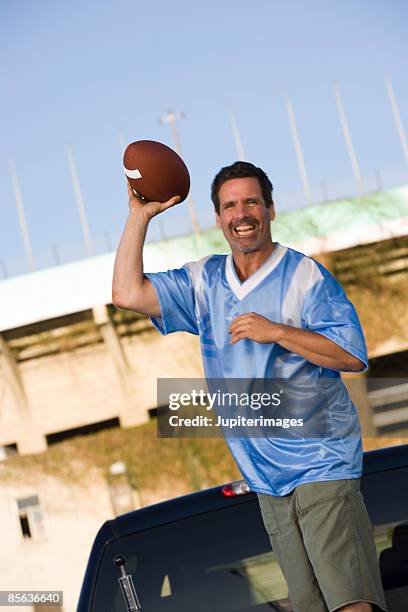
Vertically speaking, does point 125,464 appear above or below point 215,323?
below

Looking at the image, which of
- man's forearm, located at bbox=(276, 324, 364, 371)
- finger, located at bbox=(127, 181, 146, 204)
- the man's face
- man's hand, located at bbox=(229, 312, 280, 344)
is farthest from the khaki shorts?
finger, located at bbox=(127, 181, 146, 204)

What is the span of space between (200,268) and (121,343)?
879 inches

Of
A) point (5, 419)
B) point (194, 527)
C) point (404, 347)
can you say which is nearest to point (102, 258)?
point (5, 419)

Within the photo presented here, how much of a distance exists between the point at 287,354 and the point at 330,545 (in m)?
0.58

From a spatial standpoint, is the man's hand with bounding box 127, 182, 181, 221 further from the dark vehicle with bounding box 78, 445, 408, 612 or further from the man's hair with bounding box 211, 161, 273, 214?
the dark vehicle with bounding box 78, 445, 408, 612

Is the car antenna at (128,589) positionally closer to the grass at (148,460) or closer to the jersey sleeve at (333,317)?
the jersey sleeve at (333,317)

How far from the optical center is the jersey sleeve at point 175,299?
13.1 feet

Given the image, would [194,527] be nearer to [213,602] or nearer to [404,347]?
[213,602]

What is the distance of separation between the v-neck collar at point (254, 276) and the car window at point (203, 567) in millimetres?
914

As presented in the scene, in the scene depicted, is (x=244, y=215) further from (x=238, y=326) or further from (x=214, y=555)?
(x=214, y=555)

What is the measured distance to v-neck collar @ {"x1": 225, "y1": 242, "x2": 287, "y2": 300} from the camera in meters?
3.78

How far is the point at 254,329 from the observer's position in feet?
11.5

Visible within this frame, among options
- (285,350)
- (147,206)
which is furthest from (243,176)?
(285,350)

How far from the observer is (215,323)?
3.82 m
